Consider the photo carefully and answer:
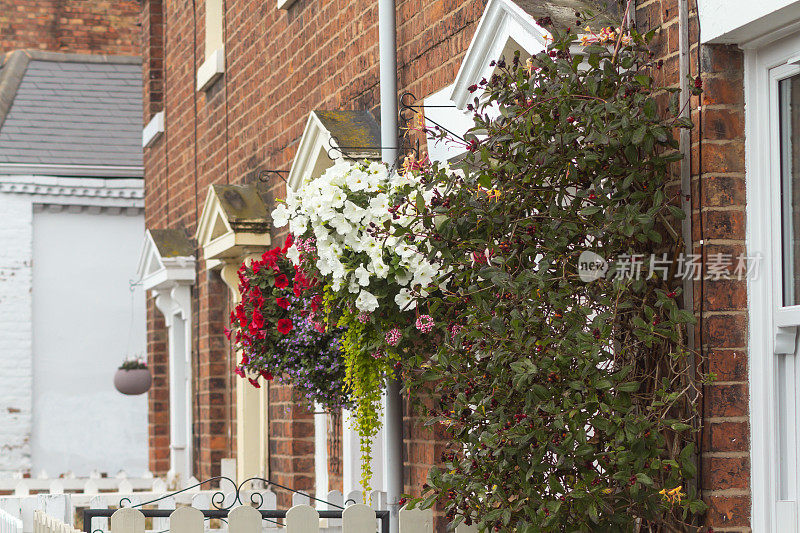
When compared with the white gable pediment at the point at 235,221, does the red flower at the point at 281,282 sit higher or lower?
lower

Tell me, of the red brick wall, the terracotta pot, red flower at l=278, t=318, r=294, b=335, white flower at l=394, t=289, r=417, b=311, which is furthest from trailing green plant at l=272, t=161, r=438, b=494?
the red brick wall

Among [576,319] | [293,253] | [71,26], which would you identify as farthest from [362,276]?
[71,26]

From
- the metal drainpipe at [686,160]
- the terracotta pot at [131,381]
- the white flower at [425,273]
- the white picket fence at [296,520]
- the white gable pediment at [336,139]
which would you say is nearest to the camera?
the metal drainpipe at [686,160]

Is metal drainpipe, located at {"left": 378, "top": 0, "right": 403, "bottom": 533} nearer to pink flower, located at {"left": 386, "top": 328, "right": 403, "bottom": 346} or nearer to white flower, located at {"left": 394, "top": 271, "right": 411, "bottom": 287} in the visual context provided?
pink flower, located at {"left": 386, "top": 328, "right": 403, "bottom": 346}

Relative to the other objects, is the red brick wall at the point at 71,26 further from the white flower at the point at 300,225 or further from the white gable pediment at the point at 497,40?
the white gable pediment at the point at 497,40

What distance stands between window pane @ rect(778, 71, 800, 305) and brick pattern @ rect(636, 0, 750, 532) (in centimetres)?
12

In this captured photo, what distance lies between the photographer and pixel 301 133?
24.2 feet

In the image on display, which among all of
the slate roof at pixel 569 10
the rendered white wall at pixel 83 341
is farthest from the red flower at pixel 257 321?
the rendered white wall at pixel 83 341

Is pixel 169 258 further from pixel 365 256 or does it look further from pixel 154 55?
pixel 365 256

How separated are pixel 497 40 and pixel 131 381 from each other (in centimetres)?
978

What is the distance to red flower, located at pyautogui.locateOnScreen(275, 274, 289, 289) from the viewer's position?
5.97 meters

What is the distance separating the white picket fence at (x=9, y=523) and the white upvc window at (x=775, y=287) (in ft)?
13.6

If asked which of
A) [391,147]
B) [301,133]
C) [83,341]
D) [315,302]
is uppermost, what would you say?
[301,133]

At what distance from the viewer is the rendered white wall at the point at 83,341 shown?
15.4 meters
